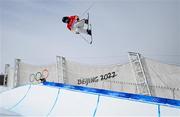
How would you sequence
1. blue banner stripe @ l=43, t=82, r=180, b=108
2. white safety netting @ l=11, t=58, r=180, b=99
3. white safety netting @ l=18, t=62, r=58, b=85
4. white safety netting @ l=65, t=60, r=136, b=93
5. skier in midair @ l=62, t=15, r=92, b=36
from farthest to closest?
white safety netting @ l=18, t=62, r=58, b=85 → skier in midair @ l=62, t=15, r=92, b=36 → white safety netting @ l=65, t=60, r=136, b=93 → white safety netting @ l=11, t=58, r=180, b=99 → blue banner stripe @ l=43, t=82, r=180, b=108

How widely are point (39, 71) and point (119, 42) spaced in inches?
179

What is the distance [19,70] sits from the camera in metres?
10.6

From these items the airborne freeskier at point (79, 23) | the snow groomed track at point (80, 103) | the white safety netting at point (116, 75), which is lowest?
the snow groomed track at point (80, 103)

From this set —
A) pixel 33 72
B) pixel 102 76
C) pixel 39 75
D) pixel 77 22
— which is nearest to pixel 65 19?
pixel 77 22

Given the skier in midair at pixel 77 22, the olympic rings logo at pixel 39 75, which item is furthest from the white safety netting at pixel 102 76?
the skier in midair at pixel 77 22

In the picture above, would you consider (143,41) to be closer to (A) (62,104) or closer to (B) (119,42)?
(B) (119,42)

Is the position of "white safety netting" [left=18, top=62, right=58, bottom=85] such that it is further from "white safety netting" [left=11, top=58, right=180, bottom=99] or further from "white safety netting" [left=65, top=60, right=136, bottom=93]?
"white safety netting" [left=65, top=60, right=136, bottom=93]

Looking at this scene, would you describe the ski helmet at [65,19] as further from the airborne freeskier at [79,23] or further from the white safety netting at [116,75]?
the white safety netting at [116,75]

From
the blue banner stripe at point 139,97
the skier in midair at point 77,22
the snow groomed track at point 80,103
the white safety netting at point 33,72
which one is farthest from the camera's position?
the white safety netting at point 33,72

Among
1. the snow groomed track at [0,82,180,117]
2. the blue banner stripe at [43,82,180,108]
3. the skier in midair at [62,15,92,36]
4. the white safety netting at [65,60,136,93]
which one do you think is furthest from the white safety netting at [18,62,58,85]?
the blue banner stripe at [43,82,180,108]

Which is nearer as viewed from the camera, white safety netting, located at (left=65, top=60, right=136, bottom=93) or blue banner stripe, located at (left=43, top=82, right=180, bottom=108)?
blue banner stripe, located at (left=43, top=82, right=180, bottom=108)

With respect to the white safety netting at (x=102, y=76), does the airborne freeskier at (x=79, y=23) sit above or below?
above

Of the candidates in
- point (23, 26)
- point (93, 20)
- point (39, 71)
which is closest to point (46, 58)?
point (39, 71)

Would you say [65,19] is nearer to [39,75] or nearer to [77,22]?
[77,22]
